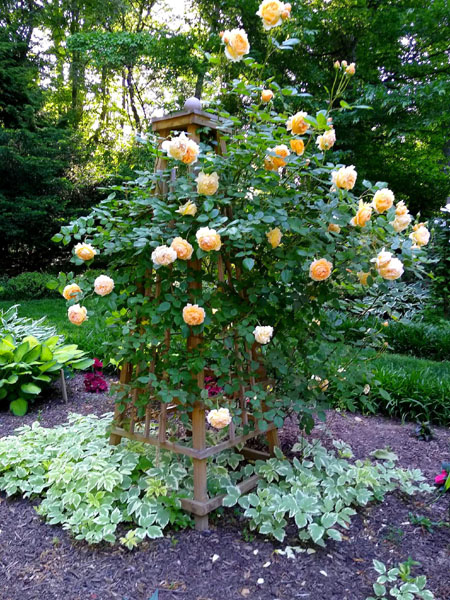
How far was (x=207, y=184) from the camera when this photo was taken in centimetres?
172

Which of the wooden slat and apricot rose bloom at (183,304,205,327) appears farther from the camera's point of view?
the wooden slat

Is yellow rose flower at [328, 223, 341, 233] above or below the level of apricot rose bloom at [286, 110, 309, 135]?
below

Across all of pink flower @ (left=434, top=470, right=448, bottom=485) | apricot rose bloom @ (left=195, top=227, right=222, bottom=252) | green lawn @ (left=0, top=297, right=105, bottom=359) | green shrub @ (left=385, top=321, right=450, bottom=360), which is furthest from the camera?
green shrub @ (left=385, top=321, right=450, bottom=360)

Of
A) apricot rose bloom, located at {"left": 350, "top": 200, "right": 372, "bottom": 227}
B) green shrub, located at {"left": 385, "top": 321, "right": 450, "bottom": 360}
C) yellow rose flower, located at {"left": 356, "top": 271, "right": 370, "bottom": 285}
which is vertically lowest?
green shrub, located at {"left": 385, "top": 321, "right": 450, "bottom": 360}

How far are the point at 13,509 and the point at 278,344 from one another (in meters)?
1.40

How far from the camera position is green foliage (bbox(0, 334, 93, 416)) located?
10.4 ft

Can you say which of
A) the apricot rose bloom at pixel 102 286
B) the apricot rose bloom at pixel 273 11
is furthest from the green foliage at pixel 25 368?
the apricot rose bloom at pixel 273 11

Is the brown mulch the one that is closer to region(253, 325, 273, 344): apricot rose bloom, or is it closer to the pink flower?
the pink flower

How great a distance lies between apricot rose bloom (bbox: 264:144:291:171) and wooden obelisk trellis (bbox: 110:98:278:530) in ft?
0.87

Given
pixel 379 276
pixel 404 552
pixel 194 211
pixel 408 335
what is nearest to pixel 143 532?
pixel 404 552

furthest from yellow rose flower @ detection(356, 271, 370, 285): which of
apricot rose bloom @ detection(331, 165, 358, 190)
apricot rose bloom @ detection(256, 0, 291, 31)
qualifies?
apricot rose bloom @ detection(256, 0, 291, 31)

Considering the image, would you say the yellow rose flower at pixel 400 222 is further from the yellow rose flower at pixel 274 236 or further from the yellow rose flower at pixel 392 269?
the yellow rose flower at pixel 274 236

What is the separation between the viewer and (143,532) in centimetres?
174

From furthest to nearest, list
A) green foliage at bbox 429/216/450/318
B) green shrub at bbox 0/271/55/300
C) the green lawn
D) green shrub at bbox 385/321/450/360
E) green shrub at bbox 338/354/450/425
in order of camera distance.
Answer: green shrub at bbox 0/271/55/300
green foliage at bbox 429/216/450/318
green shrub at bbox 385/321/450/360
the green lawn
green shrub at bbox 338/354/450/425
